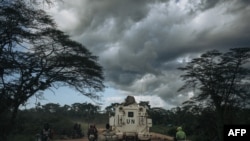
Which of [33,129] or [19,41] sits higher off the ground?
[19,41]

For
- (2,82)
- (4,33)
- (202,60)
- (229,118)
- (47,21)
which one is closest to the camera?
(4,33)

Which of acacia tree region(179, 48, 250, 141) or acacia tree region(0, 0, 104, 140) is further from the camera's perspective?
acacia tree region(179, 48, 250, 141)

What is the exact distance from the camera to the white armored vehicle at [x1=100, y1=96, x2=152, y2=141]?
28.2 metres

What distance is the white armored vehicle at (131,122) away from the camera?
28.2m

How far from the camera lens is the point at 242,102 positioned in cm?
3922

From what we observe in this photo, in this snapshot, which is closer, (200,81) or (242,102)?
(242,102)

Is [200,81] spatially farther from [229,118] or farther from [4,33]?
[4,33]

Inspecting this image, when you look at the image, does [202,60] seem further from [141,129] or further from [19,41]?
[19,41]

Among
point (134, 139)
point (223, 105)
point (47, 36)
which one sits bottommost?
point (134, 139)

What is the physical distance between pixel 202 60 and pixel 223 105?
5.12 meters

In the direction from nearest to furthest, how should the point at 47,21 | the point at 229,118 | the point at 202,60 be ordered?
the point at 47,21
the point at 229,118
the point at 202,60

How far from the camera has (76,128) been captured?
41.5 m

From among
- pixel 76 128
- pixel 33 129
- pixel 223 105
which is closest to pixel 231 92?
pixel 223 105

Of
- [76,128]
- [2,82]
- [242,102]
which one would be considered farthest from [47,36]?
[242,102]
